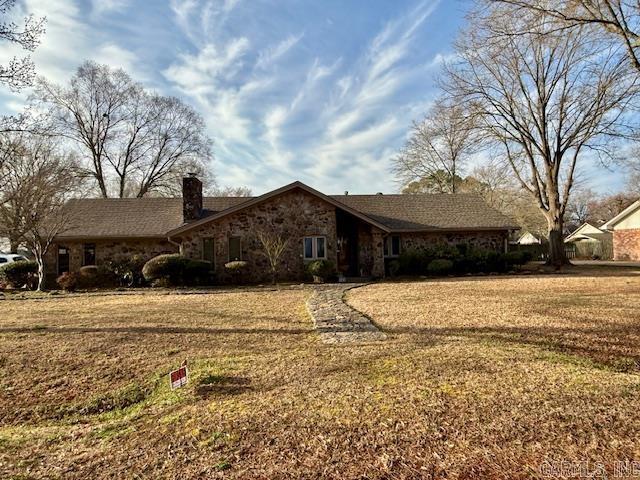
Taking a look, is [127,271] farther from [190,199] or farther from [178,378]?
[178,378]

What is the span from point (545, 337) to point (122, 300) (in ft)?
38.3

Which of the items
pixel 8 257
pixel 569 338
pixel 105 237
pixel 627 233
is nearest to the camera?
pixel 569 338

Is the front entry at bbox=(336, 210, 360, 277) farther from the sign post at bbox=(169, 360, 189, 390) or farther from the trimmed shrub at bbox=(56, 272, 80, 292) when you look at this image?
the sign post at bbox=(169, 360, 189, 390)

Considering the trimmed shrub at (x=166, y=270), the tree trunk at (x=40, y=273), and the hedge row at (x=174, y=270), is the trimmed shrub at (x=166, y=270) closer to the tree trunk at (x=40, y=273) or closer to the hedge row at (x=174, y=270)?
the hedge row at (x=174, y=270)

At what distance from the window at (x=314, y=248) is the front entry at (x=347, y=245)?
1.64 metres

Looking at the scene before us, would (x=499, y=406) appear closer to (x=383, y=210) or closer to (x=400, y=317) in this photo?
(x=400, y=317)

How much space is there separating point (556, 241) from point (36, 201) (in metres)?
25.5

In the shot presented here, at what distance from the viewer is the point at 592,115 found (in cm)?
2156

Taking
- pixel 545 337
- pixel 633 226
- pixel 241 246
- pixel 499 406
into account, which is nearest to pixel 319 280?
pixel 241 246

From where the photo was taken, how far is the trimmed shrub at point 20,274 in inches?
691

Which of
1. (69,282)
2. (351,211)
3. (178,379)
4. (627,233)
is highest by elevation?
(351,211)

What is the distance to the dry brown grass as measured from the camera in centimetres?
306

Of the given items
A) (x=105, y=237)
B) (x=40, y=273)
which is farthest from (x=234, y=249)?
(x=40, y=273)

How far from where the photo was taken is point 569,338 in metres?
6.43
